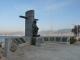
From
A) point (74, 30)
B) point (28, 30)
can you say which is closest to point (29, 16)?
point (28, 30)

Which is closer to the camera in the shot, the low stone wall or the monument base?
the monument base

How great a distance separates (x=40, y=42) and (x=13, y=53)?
5871 millimetres

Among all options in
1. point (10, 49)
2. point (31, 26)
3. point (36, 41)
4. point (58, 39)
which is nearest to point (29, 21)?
point (31, 26)

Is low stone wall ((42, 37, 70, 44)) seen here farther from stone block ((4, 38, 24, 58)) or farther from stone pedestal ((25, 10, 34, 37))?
stone block ((4, 38, 24, 58))

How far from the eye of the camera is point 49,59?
15.7ft

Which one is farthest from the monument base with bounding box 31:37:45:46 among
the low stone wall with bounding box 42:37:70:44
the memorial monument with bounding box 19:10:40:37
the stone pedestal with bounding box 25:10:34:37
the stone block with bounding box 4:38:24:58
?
the stone block with bounding box 4:38:24:58

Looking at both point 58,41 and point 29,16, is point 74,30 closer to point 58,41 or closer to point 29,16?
point 58,41

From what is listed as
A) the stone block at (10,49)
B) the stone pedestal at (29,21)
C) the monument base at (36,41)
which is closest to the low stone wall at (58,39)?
the monument base at (36,41)

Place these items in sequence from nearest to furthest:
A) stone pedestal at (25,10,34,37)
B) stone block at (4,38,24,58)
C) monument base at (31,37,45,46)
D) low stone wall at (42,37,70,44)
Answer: stone block at (4,38,24,58) < monument base at (31,37,45,46) < stone pedestal at (25,10,34,37) < low stone wall at (42,37,70,44)

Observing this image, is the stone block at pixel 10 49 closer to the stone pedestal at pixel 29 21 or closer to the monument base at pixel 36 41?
the monument base at pixel 36 41

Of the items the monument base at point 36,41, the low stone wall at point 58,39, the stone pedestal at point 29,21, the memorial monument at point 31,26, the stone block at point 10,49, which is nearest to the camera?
the stone block at point 10,49

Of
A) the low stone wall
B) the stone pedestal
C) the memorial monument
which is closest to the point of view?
the memorial monument

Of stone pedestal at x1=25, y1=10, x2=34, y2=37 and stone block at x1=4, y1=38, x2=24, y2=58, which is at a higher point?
stone pedestal at x1=25, y1=10, x2=34, y2=37

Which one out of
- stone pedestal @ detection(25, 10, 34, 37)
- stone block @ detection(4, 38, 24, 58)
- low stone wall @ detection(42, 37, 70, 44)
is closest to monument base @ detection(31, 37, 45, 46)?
stone pedestal @ detection(25, 10, 34, 37)
